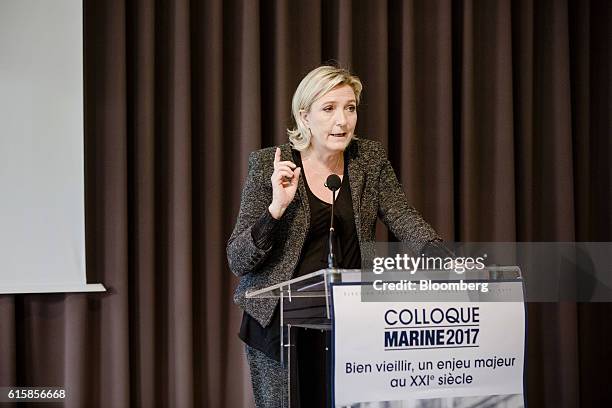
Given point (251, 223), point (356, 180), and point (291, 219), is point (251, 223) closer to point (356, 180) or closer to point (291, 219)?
point (291, 219)

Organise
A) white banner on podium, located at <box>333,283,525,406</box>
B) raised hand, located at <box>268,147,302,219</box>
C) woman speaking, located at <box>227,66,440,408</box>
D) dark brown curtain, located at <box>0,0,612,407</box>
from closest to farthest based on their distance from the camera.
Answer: white banner on podium, located at <box>333,283,525,406</box>
raised hand, located at <box>268,147,302,219</box>
woman speaking, located at <box>227,66,440,408</box>
dark brown curtain, located at <box>0,0,612,407</box>

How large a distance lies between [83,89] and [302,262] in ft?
4.98

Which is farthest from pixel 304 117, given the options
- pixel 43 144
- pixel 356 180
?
pixel 43 144

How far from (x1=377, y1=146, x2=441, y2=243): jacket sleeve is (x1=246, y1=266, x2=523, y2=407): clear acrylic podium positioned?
1.45ft

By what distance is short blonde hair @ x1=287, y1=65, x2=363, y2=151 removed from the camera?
255 centimetres

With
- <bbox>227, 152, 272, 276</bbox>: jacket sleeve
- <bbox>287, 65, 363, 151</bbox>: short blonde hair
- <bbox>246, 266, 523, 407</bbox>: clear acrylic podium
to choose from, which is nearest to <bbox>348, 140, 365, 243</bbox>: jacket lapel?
<bbox>287, 65, 363, 151</bbox>: short blonde hair

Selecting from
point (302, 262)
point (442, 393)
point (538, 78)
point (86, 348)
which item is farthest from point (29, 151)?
point (538, 78)

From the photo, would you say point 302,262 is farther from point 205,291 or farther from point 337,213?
point 205,291

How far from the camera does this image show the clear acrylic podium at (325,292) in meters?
1.89

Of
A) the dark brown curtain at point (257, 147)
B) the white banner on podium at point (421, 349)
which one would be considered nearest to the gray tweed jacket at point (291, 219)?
the white banner on podium at point (421, 349)

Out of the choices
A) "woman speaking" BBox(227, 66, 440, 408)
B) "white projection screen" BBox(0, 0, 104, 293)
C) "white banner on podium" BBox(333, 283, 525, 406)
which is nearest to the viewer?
"white banner on podium" BBox(333, 283, 525, 406)

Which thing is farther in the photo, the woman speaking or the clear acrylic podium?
the woman speaking

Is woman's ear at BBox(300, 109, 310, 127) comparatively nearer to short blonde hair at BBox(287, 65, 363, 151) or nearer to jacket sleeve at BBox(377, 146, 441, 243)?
short blonde hair at BBox(287, 65, 363, 151)

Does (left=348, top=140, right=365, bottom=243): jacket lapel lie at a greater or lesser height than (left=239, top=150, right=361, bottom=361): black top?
greater
